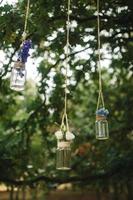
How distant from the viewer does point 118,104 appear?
12.8m

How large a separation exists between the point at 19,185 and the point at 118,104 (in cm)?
407

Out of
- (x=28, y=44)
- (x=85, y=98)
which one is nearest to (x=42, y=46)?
(x=28, y=44)

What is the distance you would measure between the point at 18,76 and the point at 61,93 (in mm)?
3927

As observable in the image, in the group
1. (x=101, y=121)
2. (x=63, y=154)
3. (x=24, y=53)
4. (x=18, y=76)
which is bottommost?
(x=63, y=154)

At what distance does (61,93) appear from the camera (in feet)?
29.9

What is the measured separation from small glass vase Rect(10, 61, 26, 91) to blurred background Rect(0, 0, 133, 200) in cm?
146

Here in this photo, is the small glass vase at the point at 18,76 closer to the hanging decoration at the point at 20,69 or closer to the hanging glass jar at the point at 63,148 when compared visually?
the hanging decoration at the point at 20,69

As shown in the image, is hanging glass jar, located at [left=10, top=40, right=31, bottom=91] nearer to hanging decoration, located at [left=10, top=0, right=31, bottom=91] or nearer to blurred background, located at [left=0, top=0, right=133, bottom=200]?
hanging decoration, located at [left=10, top=0, right=31, bottom=91]

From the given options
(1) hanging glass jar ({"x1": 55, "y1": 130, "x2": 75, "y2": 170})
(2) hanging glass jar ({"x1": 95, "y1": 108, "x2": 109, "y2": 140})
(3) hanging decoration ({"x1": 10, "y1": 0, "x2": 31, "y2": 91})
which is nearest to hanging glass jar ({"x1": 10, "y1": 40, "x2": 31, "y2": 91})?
(3) hanging decoration ({"x1": 10, "y1": 0, "x2": 31, "y2": 91})

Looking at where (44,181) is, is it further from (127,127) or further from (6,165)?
(127,127)

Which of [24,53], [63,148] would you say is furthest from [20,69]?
[63,148]

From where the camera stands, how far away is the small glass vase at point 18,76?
518cm

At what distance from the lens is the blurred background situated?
6.86m

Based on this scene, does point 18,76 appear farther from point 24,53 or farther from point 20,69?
point 24,53
